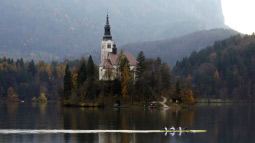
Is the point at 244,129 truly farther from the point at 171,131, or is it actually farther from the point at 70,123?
the point at 70,123

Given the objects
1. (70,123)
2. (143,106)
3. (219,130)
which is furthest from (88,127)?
(143,106)

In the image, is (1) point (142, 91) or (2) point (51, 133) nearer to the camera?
(2) point (51, 133)

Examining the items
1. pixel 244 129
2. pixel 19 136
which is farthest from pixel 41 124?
pixel 244 129

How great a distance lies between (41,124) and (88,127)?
557 inches

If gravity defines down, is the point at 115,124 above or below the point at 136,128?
above

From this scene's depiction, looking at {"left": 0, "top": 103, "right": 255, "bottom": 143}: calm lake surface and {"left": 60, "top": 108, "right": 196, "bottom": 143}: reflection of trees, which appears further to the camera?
{"left": 60, "top": 108, "right": 196, "bottom": 143}: reflection of trees

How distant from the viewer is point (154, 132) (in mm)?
107688

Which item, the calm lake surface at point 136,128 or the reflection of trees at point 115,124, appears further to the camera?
the reflection of trees at point 115,124

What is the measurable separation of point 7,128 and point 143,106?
88.9 m

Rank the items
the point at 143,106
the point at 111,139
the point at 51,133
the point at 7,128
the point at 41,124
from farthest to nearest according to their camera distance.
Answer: the point at 143,106, the point at 41,124, the point at 7,128, the point at 51,133, the point at 111,139

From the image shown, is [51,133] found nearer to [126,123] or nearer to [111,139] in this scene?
[111,139]

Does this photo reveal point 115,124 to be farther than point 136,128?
Yes

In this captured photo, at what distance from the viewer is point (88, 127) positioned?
116 m

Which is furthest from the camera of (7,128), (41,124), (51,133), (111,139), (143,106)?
(143,106)
